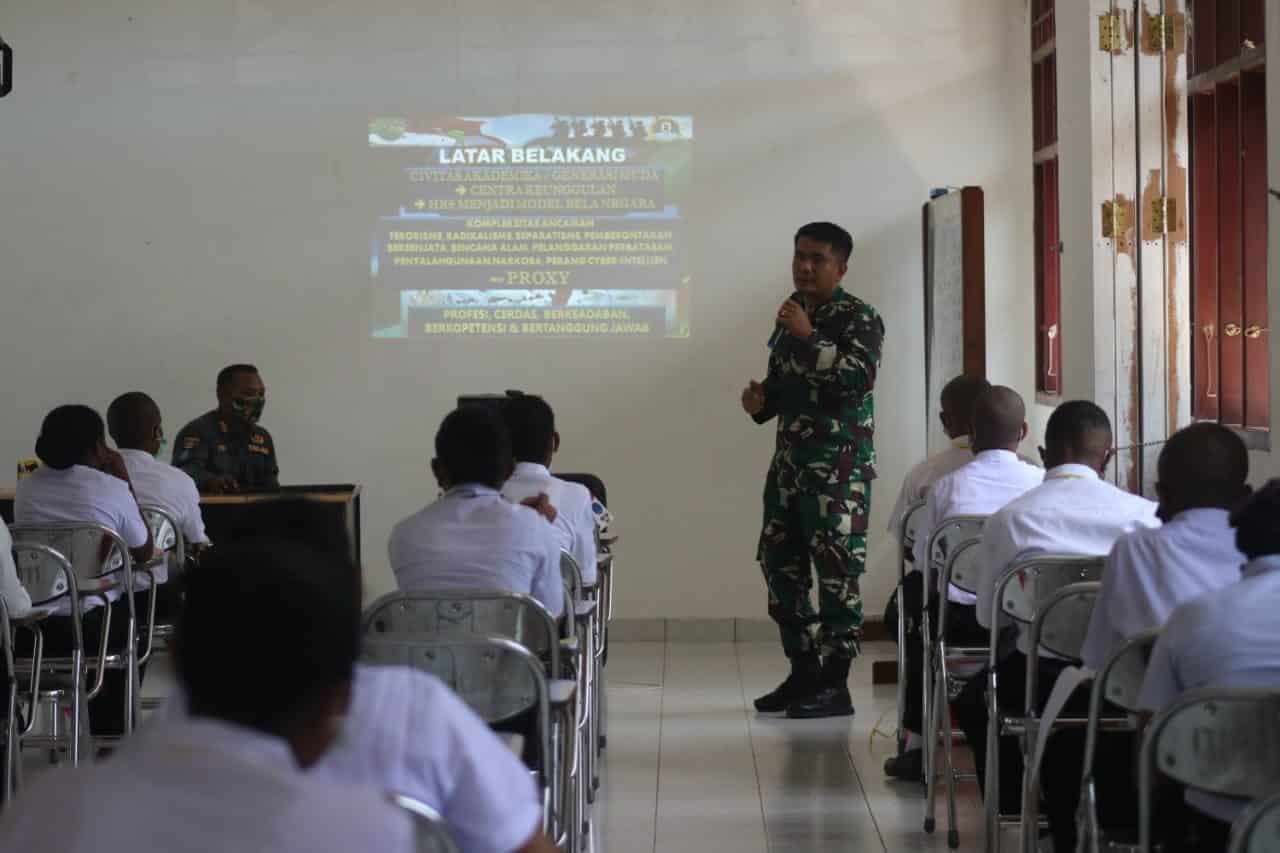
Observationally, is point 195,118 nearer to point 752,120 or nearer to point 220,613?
point 752,120

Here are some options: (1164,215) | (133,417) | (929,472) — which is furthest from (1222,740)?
(133,417)

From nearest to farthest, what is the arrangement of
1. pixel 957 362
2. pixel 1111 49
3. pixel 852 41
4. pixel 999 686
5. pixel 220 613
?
pixel 220 613
pixel 999 686
pixel 1111 49
pixel 957 362
pixel 852 41

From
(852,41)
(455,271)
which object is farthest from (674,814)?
(852,41)

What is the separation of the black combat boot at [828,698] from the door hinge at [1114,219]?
5.64 ft

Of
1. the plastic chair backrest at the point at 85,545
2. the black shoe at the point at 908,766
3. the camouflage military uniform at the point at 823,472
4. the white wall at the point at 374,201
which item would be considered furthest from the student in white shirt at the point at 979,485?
the white wall at the point at 374,201

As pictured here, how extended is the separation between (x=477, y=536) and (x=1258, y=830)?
6.26 feet

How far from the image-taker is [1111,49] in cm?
543

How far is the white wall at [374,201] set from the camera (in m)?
7.61

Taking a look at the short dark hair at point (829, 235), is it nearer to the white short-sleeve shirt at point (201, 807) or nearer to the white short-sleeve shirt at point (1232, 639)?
the white short-sleeve shirt at point (1232, 639)

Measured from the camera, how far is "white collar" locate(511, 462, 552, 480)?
4.59 meters

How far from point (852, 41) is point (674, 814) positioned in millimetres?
4238

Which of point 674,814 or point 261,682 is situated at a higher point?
point 261,682

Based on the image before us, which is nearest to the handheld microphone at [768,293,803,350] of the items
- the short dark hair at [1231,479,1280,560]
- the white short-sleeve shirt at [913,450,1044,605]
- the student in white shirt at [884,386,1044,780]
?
the student in white shirt at [884,386,1044,780]

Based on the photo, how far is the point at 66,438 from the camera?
4.88m
